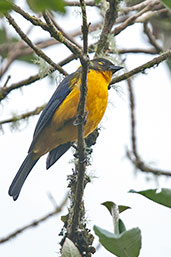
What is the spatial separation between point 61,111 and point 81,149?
1.07 m

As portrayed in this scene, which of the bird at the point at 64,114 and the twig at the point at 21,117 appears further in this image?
the bird at the point at 64,114

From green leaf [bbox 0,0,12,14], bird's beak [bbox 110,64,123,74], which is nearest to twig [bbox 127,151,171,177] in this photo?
bird's beak [bbox 110,64,123,74]

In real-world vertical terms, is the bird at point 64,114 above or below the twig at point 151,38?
below

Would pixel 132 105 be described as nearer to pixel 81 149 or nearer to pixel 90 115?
pixel 90 115

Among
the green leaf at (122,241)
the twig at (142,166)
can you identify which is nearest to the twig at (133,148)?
the twig at (142,166)

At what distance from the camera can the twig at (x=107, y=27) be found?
119 inches

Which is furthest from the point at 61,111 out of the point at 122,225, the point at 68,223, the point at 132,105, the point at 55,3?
the point at 55,3

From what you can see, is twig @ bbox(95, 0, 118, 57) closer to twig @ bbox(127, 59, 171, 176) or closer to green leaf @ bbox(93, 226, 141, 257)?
twig @ bbox(127, 59, 171, 176)

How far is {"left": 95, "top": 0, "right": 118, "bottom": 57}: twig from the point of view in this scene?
3022 millimetres

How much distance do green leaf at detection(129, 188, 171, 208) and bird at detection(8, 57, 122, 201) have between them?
1966 mm

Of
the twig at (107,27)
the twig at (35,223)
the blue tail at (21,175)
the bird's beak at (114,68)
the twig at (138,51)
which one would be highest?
the twig at (138,51)

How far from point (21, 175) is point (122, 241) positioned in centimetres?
257

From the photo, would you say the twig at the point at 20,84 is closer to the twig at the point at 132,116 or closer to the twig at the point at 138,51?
the twig at the point at 132,116

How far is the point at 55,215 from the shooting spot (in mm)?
2912
